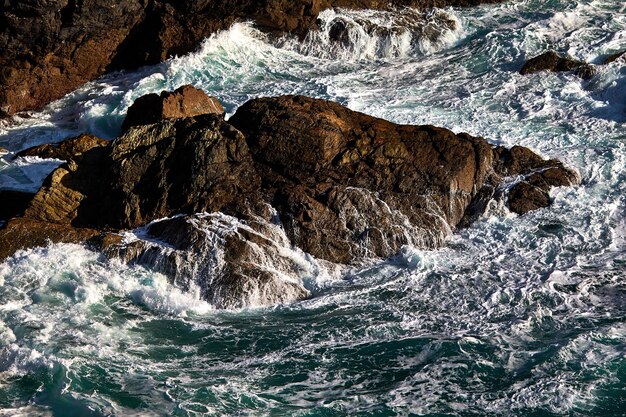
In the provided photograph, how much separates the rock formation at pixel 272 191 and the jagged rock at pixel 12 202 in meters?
0.80

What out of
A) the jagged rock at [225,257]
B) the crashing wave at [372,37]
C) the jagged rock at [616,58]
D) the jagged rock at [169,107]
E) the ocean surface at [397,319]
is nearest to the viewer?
the ocean surface at [397,319]

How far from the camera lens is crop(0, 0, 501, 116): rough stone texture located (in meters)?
22.1

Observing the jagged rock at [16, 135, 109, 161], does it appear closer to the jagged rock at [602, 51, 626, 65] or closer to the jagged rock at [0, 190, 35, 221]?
the jagged rock at [0, 190, 35, 221]

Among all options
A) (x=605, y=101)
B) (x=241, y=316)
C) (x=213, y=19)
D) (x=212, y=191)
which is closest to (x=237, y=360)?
(x=241, y=316)

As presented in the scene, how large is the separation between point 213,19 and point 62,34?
11.7ft

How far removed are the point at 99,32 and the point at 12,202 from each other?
284 inches

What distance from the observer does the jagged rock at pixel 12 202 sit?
1692cm

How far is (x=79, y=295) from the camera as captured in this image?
14.8 metres

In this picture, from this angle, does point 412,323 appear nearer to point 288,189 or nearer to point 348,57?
point 288,189

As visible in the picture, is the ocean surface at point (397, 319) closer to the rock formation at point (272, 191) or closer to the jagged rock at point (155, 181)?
the rock formation at point (272, 191)

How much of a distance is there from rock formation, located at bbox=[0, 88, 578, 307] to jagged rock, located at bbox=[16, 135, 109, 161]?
1666 mm

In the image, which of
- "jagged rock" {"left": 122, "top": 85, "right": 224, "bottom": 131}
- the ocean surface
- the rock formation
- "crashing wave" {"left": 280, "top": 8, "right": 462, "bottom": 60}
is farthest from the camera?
"crashing wave" {"left": 280, "top": 8, "right": 462, "bottom": 60}

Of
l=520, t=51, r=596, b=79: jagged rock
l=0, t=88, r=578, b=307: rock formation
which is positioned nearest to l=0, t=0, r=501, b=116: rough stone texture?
l=520, t=51, r=596, b=79: jagged rock

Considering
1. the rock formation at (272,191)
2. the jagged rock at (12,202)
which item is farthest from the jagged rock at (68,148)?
the rock formation at (272,191)
